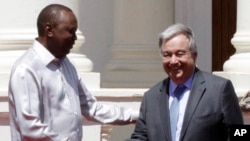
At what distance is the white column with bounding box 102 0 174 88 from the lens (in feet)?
49.4

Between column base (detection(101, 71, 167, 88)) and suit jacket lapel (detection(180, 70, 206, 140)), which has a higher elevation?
suit jacket lapel (detection(180, 70, 206, 140))

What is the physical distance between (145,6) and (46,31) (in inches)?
282

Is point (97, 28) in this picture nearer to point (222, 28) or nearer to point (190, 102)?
point (222, 28)

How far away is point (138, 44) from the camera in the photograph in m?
15.3

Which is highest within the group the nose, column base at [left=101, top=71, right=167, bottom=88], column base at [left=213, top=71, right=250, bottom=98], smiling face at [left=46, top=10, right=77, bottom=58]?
smiling face at [left=46, top=10, right=77, bottom=58]

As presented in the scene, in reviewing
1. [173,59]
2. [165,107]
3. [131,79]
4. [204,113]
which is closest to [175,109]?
[165,107]

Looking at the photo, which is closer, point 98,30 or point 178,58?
point 178,58

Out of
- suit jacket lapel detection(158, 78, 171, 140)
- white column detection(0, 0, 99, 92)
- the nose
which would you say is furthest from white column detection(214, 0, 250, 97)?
the nose

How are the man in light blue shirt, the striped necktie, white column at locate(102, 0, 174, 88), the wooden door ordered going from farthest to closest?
the wooden door, white column at locate(102, 0, 174, 88), the striped necktie, the man in light blue shirt

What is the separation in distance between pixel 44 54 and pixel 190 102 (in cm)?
103

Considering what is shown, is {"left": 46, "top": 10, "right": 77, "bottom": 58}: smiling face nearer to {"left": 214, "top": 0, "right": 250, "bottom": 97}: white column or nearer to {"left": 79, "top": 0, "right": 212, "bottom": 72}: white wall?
{"left": 214, "top": 0, "right": 250, "bottom": 97}: white column

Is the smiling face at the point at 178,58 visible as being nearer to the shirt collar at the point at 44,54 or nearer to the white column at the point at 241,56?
the shirt collar at the point at 44,54

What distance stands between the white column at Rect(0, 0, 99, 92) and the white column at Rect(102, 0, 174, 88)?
2.46 meters

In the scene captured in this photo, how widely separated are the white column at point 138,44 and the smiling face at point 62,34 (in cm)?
693
